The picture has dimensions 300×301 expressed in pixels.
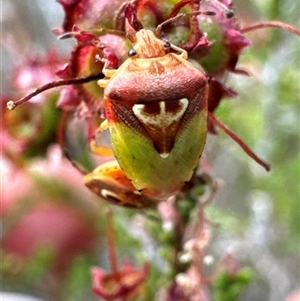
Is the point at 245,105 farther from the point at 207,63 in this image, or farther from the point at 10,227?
the point at 207,63

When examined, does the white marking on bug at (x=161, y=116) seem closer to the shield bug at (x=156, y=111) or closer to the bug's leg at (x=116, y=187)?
the shield bug at (x=156, y=111)

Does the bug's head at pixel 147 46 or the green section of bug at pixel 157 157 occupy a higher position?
the bug's head at pixel 147 46

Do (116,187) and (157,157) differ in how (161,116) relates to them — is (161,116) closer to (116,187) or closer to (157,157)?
(157,157)

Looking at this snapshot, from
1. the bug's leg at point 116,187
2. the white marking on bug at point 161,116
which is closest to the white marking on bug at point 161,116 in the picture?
the white marking on bug at point 161,116

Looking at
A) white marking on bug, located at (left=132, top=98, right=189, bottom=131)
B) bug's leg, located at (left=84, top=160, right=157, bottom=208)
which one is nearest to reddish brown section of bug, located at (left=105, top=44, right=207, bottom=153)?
white marking on bug, located at (left=132, top=98, right=189, bottom=131)

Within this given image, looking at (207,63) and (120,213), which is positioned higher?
(207,63)

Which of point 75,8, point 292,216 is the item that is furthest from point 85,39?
point 292,216
